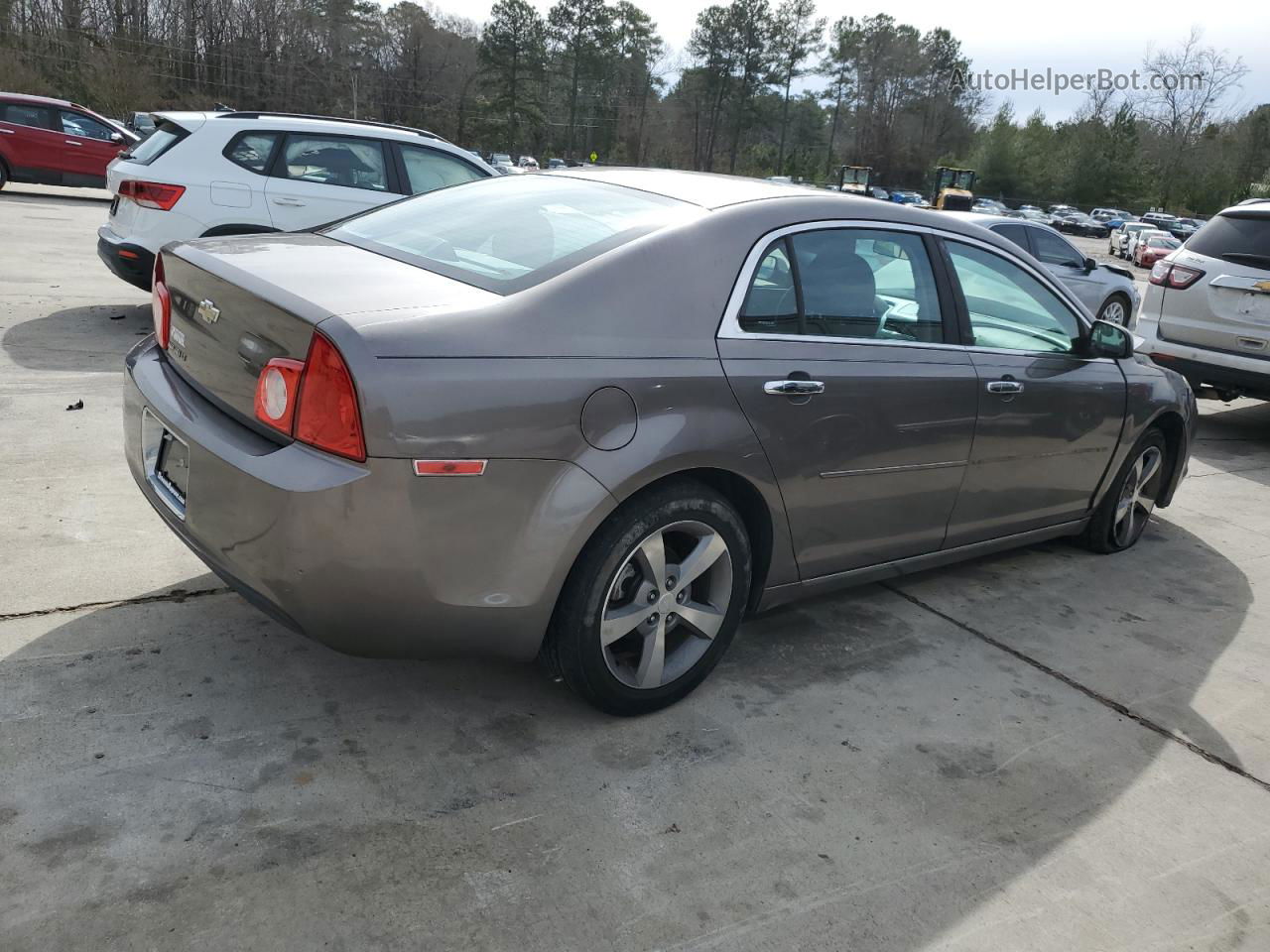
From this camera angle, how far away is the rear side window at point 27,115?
18531 millimetres

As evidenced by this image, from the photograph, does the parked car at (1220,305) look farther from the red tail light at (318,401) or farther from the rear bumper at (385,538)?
the red tail light at (318,401)

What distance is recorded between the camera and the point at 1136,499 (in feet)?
17.1

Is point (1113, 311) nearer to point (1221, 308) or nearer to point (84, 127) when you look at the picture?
point (1221, 308)

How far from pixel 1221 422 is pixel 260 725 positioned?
892cm

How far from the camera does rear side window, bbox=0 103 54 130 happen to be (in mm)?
18531

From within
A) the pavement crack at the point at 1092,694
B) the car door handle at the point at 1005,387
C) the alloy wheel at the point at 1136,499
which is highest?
the car door handle at the point at 1005,387

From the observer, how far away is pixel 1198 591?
4.82 metres

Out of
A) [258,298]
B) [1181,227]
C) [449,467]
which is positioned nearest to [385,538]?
[449,467]

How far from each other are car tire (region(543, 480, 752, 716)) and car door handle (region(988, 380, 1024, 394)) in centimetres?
136

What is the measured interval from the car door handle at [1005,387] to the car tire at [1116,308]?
9.40m

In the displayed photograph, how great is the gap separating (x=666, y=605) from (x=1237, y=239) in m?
6.82

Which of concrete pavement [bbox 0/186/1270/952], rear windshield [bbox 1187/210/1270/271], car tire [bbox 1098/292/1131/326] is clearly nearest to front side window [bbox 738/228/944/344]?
concrete pavement [bbox 0/186/1270/952]

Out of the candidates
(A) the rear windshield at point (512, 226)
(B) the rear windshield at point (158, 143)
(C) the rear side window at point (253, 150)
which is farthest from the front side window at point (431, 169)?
(A) the rear windshield at point (512, 226)

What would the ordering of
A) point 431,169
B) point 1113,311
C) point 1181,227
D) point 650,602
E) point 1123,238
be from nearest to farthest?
point 650,602 < point 431,169 < point 1113,311 < point 1123,238 < point 1181,227
